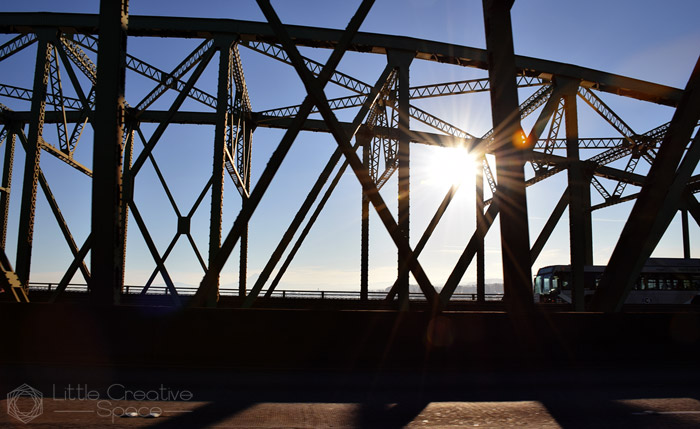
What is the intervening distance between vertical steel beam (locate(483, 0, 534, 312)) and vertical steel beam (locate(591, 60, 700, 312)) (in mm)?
1420

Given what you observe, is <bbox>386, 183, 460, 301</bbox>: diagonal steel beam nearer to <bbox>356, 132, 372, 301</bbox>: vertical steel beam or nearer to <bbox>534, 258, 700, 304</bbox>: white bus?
<bbox>356, 132, 372, 301</bbox>: vertical steel beam

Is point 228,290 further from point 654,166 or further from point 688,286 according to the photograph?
point 688,286

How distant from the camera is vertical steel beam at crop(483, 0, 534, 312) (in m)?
7.31

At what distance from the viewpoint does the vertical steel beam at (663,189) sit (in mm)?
6660

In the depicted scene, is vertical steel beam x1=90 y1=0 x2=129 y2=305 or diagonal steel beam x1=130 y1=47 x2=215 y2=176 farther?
diagonal steel beam x1=130 y1=47 x2=215 y2=176

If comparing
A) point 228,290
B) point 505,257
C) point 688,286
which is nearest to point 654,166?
point 505,257

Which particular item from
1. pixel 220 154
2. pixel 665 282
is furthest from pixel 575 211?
pixel 665 282

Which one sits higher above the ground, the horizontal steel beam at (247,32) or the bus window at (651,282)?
the horizontal steel beam at (247,32)

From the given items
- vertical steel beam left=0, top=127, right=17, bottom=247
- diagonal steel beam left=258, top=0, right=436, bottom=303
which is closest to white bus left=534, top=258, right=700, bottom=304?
diagonal steel beam left=258, top=0, right=436, bottom=303

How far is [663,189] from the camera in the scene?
22.0 feet

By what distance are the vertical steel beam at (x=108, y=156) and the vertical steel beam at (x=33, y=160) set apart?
11.5 meters

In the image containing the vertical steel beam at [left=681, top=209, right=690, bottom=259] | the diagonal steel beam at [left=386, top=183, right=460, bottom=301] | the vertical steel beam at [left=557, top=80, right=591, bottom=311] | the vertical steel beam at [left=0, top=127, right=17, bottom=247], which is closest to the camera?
the diagonal steel beam at [left=386, top=183, right=460, bottom=301]

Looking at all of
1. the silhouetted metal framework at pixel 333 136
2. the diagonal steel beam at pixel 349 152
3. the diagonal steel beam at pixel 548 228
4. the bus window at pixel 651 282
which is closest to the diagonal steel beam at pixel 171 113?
the silhouetted metal framework at pixel 333 136

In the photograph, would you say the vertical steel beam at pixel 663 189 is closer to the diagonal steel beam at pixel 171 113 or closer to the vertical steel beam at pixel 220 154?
the vertical steel beam at pixel 220 154
